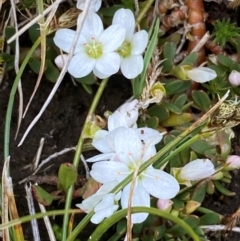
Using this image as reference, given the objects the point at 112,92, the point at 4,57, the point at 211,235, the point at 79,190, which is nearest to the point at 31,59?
the point at 4,57

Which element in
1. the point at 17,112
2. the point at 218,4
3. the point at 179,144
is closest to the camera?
the point at 179,144

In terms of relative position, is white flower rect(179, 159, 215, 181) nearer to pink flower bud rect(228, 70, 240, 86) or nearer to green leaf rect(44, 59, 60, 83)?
pink flower bud rect(228, 70, 240, 86)

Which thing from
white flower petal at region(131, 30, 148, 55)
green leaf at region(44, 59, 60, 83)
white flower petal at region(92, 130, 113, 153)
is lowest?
white flower petal at region(92, 130, 113, 153)

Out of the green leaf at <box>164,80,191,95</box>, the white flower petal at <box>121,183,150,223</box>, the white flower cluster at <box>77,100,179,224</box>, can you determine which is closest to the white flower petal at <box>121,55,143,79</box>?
the green leaf at <box>164,80,191,95</box>

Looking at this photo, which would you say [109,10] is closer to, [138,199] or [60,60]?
[60,60]

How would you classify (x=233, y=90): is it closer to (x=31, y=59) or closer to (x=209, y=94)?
(x=209, y=94)

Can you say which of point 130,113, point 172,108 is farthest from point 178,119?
point 130,113

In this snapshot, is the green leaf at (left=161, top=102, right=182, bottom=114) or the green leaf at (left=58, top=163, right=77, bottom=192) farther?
the green leaf at (left=161, top=102, right=182, bottom=114)

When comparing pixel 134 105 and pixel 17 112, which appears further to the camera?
pixel 17 112
